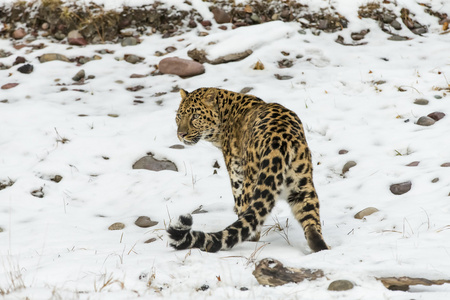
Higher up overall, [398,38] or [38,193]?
[398,38]

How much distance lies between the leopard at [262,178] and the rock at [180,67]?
189 inches

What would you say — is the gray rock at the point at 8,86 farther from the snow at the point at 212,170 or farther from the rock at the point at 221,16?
the rock at the point at 221,16

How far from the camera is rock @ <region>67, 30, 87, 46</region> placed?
1331 cm

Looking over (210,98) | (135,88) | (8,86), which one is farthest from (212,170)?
(8,86)

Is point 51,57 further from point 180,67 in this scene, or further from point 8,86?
point 180,67

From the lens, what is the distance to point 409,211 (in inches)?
252

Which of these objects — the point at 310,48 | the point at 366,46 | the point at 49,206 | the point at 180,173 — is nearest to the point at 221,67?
the point at 310,48

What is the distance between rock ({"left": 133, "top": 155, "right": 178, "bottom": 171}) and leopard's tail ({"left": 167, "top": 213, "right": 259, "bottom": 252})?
355 cm

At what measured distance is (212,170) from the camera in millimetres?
8906

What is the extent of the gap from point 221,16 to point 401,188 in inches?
305

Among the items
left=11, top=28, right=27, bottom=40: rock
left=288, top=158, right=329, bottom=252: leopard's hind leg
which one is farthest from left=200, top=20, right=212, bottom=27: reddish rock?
left=288, top=158, right=329, bottom=252: leopard's hind leg

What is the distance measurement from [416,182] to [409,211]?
0.86 metres

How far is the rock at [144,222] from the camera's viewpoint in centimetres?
721

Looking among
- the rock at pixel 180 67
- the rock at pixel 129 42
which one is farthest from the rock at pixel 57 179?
the rock at pixel 129 42
